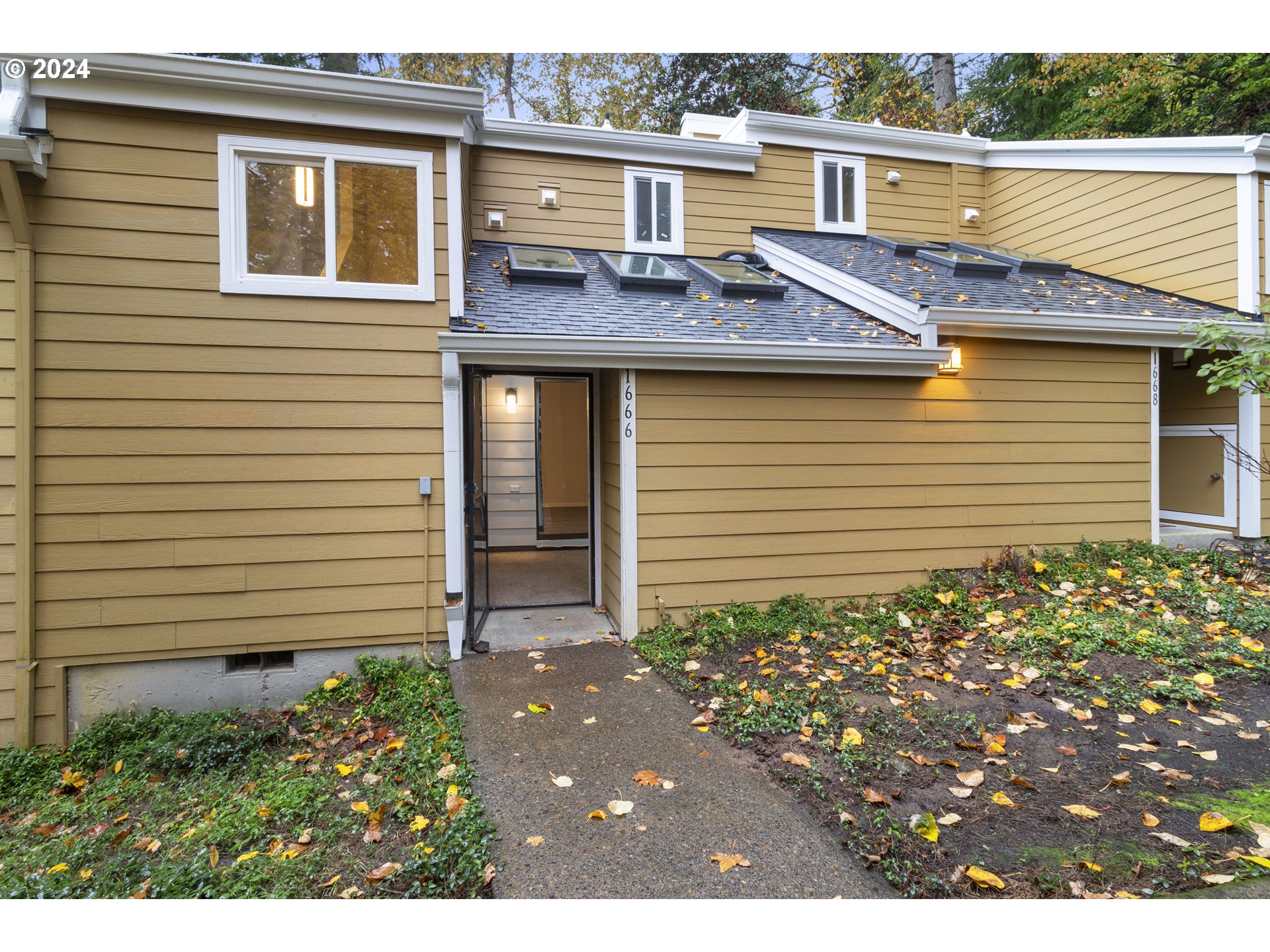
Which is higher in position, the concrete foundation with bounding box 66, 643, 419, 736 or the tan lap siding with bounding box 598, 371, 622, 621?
the tan lap siding with bounding box 598, 371, 622, 621

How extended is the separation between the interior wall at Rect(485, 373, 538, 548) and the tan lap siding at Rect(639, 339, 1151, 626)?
4270 mm

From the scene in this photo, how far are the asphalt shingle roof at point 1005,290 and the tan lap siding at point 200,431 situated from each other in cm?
440

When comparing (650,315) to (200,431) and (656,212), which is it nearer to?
(656,212)

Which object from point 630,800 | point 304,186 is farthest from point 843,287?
point 630,800

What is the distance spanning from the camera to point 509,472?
28.3 ft

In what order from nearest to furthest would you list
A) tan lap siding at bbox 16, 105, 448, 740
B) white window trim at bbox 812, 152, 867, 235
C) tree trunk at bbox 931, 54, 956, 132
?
tan lap siding at bbox 16, 105, 448, 740, white window trim at bbox 812, 152, 867, 235, tree trunk at bbox 931, 54, 956, 132

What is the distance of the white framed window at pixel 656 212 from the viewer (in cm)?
756

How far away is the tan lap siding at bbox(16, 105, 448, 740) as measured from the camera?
151 inches

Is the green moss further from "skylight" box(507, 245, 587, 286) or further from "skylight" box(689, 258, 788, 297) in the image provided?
"skylight" box(507, 245, 587, 286)

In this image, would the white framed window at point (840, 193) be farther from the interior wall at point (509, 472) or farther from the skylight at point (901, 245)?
the interior wall at point (509, 472)

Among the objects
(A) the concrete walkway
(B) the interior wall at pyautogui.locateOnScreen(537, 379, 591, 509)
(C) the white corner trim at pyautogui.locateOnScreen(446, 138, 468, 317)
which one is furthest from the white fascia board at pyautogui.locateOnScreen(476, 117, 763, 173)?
(A) the concrete walkway

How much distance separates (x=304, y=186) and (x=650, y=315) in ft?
8.98

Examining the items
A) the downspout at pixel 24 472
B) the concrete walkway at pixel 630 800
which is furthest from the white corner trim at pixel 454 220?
the concrete walkway at pixel 630 800

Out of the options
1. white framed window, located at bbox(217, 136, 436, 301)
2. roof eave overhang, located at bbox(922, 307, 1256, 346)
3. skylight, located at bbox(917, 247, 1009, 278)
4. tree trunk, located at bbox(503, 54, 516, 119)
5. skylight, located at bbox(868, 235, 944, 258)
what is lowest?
roof eave overhang, located at bbox(922, 307, 1256, 346)
